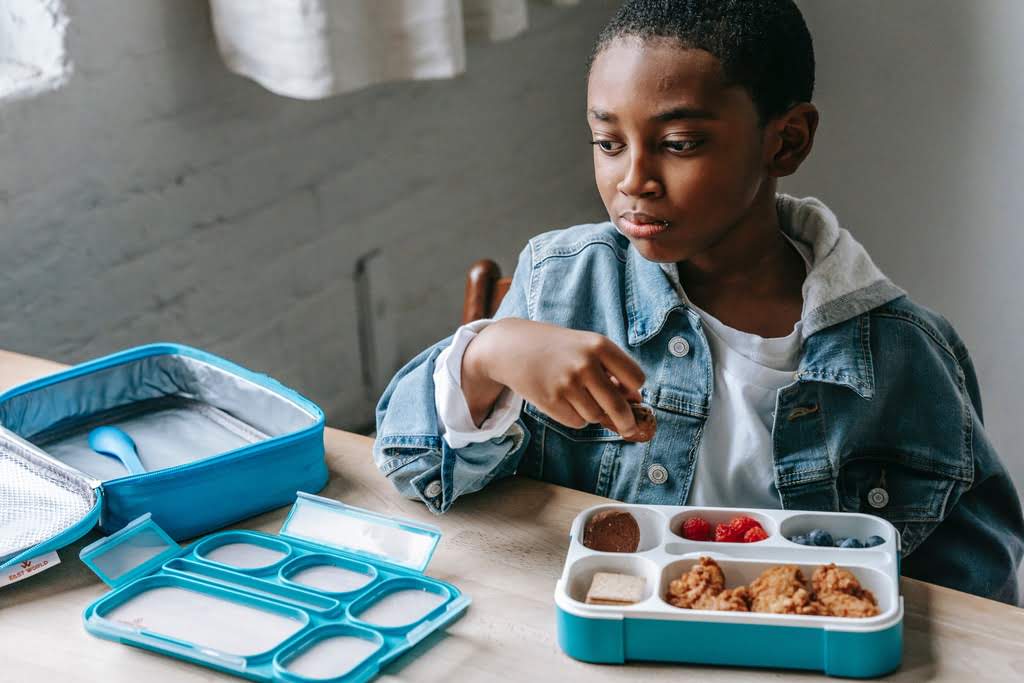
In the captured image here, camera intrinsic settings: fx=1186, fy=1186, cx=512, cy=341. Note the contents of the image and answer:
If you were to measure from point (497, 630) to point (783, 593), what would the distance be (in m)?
0.20

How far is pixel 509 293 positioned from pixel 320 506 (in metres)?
0.31

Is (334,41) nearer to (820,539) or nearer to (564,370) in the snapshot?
(564,370)

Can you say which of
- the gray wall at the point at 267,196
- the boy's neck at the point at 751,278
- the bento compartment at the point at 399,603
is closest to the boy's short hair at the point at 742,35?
the boy's neck at the point at 751,278

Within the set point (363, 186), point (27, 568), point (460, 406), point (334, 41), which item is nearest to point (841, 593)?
point (460, 406)

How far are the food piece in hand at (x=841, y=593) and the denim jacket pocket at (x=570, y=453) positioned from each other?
12.0 inches

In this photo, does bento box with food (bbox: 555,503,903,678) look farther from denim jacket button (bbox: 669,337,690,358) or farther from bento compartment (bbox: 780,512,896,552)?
denim jacket button (bbox: 669,337,690,358)

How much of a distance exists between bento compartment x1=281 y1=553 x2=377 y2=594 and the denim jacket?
12 cm

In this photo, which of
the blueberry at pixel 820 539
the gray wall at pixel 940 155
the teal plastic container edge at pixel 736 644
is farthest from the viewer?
the gray wall at pixel 940 155

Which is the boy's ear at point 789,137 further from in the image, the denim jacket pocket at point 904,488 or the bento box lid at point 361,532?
the bento box lid at point 361,532

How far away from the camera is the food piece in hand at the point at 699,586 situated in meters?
0.79

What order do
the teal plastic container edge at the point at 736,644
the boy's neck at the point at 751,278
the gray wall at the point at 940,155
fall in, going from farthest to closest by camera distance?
the gray wall at the point at 940,155
the boy's neck at the point at 751,278
the teal plastic container edge at the point at 736,644

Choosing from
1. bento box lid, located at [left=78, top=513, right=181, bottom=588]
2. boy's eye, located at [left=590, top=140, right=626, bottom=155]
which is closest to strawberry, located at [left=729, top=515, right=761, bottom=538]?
boy's eye, located at [left=590, top=140, right=626, bottom=155]

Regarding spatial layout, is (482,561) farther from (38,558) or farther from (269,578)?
(38,558)

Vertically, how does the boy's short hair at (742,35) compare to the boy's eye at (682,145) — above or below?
above
